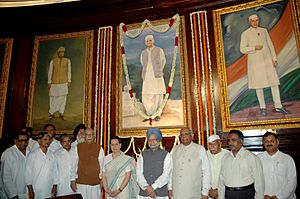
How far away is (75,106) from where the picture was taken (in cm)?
569

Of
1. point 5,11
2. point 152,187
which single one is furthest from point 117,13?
point 152,187

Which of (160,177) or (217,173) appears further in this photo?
(217,173)

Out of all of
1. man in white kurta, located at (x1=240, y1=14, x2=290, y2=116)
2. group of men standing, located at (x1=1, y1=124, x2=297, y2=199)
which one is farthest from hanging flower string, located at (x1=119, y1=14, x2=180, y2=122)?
group of men standing, located at (x1=1, y1=124, x2=297, y2=199)

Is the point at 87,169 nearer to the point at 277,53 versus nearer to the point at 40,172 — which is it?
the point at 40,172

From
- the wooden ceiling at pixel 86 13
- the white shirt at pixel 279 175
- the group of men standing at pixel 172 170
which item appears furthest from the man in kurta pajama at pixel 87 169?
the wooden ceiling at pixel 86 13

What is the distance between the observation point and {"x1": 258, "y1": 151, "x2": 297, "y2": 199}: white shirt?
3.30 metres

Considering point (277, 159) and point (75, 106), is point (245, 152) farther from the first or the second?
point (75, 106)

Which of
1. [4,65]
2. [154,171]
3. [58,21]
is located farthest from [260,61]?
[4,65]

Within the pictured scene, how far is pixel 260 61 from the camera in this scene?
4.70m

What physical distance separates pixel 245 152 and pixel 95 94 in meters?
3.39

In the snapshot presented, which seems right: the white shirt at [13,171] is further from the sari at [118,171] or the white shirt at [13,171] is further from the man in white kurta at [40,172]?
the sari at [118,171]

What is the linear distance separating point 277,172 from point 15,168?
3.93 meters

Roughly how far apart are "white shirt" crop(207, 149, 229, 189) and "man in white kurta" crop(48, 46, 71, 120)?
3415 millimetres

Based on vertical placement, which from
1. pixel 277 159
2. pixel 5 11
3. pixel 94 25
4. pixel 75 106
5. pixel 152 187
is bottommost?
pixel 152 187
